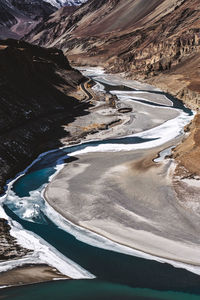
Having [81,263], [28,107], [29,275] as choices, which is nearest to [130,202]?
[81,263]

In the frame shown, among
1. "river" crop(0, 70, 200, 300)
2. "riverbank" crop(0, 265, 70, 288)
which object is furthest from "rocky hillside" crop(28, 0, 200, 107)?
"riverbank" crop(0, 265, 70, 288)

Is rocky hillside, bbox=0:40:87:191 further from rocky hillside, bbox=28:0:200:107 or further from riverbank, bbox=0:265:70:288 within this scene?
rocky hillside, bbox=28:0:200:107

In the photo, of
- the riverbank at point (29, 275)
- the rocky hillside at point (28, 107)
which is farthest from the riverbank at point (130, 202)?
the rocky hillside at point (28, 107)

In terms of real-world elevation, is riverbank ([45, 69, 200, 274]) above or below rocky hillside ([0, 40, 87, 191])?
below

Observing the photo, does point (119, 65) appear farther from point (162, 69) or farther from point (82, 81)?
point (82, 81)

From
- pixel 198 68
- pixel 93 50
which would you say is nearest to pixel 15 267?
pixel 198 68

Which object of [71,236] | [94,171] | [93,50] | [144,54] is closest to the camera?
[71,236]
